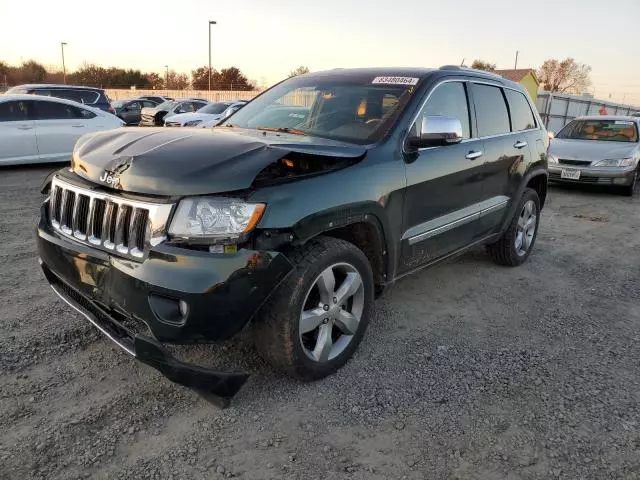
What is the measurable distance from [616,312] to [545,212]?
4468mm

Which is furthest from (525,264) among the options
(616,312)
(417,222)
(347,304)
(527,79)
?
(527,79)

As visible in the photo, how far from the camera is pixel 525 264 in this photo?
18.1 ft

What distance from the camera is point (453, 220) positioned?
3.91 m

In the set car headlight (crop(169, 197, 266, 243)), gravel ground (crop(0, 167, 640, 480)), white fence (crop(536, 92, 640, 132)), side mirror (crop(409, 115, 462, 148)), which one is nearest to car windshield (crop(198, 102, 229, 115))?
gravel ground (crop(0, 167, 640, 480))

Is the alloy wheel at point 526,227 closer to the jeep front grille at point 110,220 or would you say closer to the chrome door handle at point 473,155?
the chrome door handle at point 473,155

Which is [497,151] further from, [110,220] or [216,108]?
[216,108]

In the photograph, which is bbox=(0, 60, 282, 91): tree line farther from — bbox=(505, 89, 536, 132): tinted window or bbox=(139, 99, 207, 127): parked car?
bbox=(505, 89, 536, 132): tinted window

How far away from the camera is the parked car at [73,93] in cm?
1354

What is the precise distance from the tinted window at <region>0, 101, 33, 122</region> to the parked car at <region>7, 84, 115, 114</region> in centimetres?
405

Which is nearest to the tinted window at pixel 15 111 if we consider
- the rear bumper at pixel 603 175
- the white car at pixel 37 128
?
the white car at pixel 37 128

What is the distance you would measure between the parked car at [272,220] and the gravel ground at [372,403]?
0.27 metres

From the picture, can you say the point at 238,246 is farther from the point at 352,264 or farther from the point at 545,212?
the point at 545,212

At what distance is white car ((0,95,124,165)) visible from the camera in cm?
955

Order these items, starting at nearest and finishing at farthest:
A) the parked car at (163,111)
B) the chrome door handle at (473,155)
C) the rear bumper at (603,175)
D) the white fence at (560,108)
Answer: the chrome door handle at (473,155)
the rear bumper at (603,175)
the parked car at (163,111)
the white fence at (560,108)
